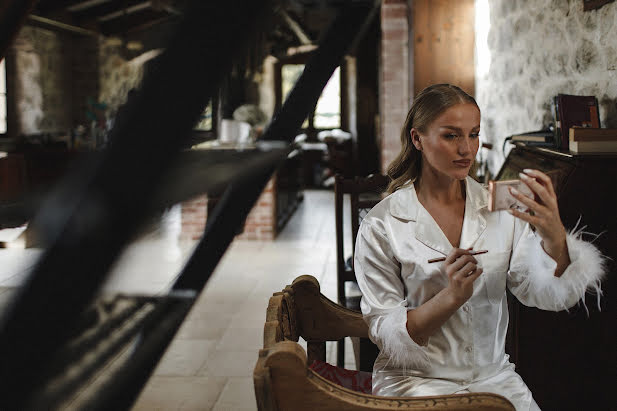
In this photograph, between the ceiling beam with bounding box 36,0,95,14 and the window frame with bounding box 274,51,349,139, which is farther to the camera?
the window frame with bounding box 274,51,349,139

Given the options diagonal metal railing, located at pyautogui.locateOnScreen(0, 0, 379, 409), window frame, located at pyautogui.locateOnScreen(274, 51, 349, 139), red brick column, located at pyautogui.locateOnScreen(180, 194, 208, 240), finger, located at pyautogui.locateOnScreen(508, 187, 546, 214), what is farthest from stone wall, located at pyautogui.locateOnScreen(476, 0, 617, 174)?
window frame, located at pyautogui.locateOnScreen(274, 51, 349, 139)

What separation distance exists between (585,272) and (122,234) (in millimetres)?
1198

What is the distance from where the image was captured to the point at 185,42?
39 cm

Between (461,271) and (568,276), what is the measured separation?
0.30 meters

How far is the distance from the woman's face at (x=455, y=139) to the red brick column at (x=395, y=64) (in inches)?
186

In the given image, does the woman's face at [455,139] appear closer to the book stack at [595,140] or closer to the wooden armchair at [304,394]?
the wooden armchair at [304,394]

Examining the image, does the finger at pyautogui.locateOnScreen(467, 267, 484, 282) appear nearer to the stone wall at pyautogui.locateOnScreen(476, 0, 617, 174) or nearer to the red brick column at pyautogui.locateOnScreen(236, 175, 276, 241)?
the stone wall at pyautogui.locateOnScreen(476, 0, 617, 174)

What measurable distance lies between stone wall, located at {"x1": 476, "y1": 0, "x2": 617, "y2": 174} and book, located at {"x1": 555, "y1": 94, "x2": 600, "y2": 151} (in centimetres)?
6

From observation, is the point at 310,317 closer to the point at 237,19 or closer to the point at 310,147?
the point at 237,19

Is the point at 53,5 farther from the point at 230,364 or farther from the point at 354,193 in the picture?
the point at 354,193

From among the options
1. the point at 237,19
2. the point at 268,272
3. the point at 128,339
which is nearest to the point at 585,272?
the point at 128,339

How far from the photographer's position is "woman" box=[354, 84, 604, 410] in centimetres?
132

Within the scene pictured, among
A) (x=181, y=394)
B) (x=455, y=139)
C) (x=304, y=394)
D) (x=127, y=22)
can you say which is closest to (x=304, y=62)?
(x=127, y=22)

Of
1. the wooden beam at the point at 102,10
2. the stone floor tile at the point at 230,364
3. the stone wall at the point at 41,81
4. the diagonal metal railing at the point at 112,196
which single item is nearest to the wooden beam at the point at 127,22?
the wooden beam at the point at 102,10
